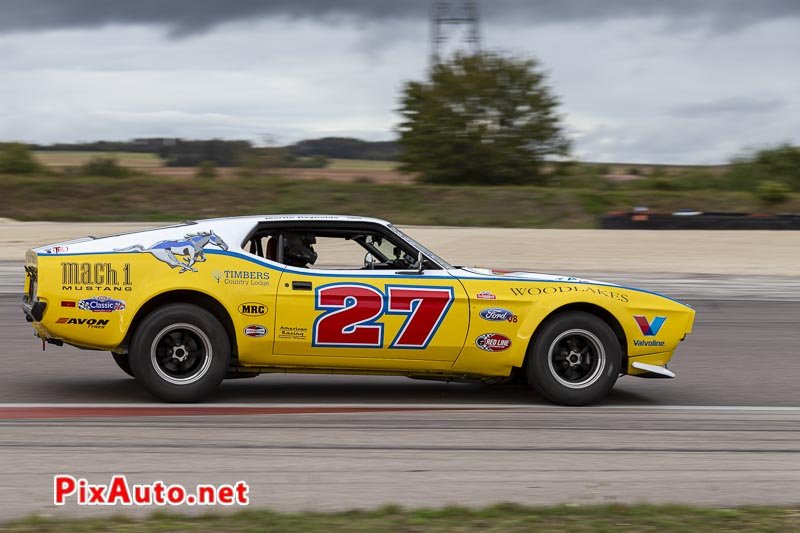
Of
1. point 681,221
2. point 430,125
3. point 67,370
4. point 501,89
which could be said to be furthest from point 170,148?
point 67,370

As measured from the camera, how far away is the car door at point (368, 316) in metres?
6.84

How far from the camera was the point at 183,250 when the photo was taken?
6875 millimetres

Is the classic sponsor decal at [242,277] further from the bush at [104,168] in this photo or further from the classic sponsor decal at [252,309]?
the bush at [104,168]

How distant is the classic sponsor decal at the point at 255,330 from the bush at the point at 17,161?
36508 mm

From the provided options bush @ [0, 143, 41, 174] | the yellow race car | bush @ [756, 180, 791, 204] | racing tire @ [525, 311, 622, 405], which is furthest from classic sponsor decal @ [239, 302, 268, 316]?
bush @ [0, 143, 41, 174]

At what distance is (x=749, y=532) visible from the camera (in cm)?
436

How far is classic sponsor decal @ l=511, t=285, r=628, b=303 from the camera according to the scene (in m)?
7.05

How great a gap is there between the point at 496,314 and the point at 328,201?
1124 inches

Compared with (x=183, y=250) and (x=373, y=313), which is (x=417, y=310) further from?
(x=183, y=250)

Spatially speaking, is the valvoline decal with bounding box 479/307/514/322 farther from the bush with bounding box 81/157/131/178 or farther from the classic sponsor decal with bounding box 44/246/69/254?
the bush with bounding box 81/157/131/178

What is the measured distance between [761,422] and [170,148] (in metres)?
42.4

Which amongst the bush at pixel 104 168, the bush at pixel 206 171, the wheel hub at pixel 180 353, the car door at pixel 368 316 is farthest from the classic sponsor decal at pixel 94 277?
the bush at pixel 104 168

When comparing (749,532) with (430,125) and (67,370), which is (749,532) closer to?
(67,370)

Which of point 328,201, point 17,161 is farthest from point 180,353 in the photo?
point 17,161
